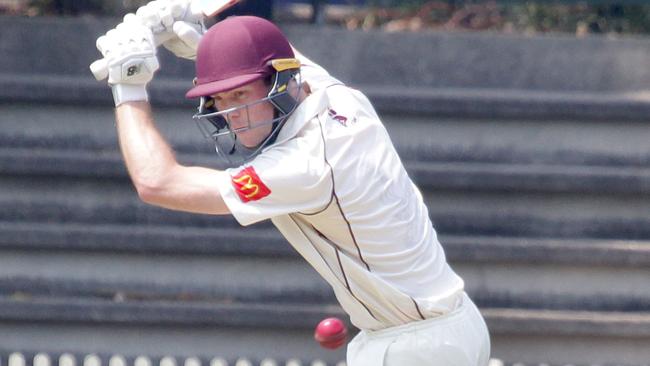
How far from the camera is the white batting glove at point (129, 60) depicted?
3469 mm

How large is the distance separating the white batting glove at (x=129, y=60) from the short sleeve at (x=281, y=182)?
0.37m

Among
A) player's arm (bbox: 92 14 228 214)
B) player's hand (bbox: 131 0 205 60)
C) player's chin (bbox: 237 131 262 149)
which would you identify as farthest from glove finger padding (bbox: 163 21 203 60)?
player's chin (bbox: 237 131 262 149)

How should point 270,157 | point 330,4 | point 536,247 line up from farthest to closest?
1. point 330,4
2. point 536,247
3. point 270,157

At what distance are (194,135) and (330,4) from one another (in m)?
1.21

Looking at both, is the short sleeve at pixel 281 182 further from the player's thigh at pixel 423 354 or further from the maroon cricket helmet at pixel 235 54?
the player's thigh at pixel 423 354

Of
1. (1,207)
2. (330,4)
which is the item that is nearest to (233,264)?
(1,207)

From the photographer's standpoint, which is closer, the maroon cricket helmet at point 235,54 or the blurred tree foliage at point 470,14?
the maroon cricket helmet at point 235,54

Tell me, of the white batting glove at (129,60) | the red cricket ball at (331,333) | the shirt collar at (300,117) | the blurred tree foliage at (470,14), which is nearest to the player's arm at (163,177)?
the white batting glove at (129,60)

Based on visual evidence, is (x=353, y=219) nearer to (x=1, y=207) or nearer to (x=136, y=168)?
(x=136, y=168)

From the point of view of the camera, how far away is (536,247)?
629 centimetres

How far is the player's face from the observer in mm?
3391

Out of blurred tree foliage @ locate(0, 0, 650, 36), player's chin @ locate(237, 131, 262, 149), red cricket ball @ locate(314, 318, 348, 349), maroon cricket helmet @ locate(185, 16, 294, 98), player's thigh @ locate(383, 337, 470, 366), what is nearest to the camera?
maroon cricket helmet @ locate(185, 16, 294, 98)

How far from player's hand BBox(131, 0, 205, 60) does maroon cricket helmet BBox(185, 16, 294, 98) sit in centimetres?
26

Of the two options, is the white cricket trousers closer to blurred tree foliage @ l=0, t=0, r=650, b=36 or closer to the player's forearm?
the player's forearm
